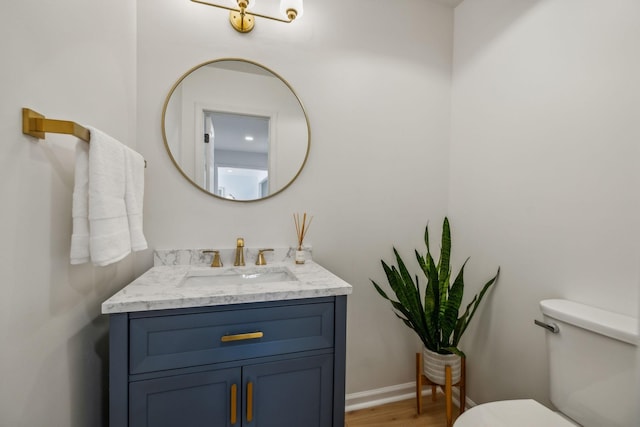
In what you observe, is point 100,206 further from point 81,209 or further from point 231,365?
point 231,365

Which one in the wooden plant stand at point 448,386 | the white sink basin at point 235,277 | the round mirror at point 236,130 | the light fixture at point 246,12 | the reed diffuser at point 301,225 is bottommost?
the wooden plant stand at point 448,386

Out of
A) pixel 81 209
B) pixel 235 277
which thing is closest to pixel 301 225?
pixel 235 277

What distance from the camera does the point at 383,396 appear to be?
1.77 m

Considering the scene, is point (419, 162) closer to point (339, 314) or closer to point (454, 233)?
point (454, 233)

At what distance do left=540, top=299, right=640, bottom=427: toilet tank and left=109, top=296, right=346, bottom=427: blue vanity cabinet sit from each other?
813 millimetres

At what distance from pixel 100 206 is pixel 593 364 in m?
1.66

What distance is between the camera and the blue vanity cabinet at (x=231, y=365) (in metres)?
0.91

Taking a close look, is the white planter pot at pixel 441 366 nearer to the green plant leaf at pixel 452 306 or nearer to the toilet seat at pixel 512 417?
the green plant leaf at pixel 452 306

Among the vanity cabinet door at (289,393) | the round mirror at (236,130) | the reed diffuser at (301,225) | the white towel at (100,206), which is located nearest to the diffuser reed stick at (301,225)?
the reed diffuser at (301,225)

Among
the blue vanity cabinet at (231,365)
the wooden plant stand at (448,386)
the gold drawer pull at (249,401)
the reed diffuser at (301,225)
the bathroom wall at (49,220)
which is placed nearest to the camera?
the bathroom wall at (49,220)

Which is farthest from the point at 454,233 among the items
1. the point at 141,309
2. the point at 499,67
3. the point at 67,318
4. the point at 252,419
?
the point at 67,318

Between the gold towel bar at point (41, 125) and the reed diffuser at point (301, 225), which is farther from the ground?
the gold towel bar at point (41, 125)

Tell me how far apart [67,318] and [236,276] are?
62 cm

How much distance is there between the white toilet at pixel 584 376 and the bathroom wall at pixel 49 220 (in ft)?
4.19
